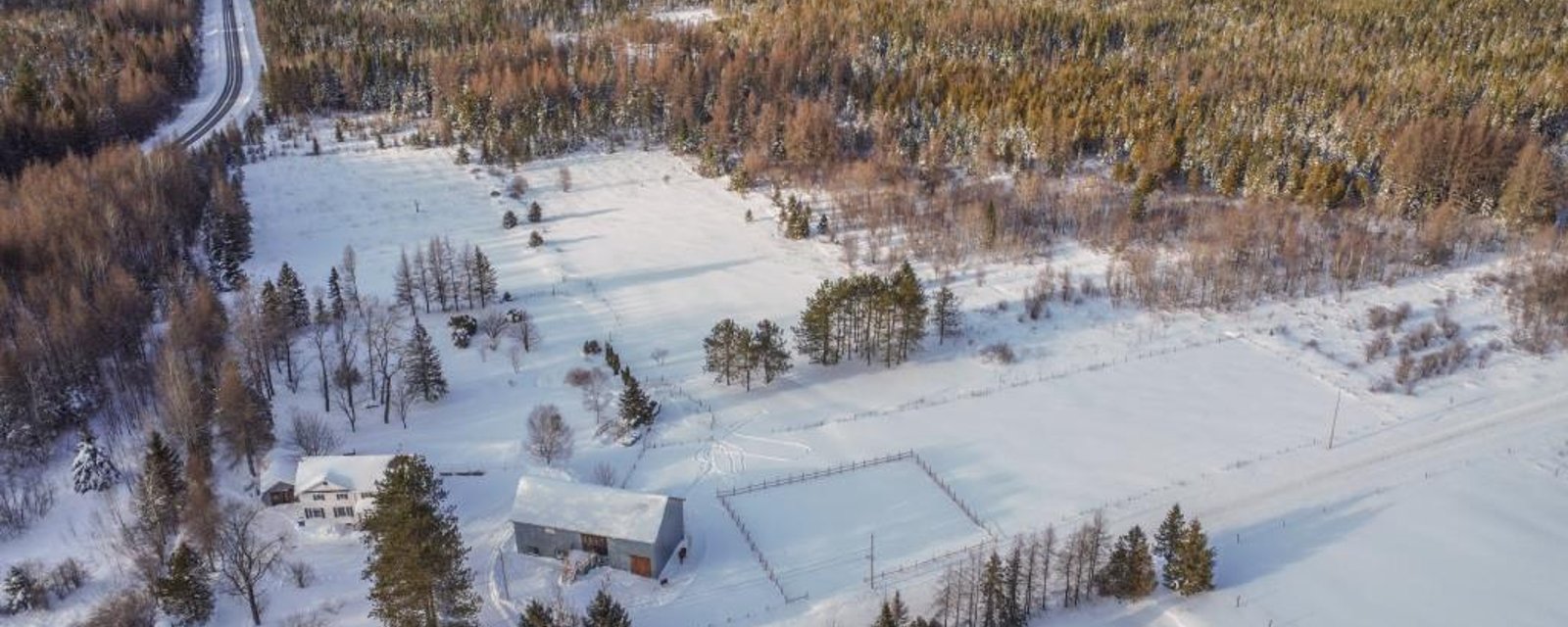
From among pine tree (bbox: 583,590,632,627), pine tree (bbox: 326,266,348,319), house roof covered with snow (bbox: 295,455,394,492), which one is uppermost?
pine tree (bbox: 326,266,348,319)

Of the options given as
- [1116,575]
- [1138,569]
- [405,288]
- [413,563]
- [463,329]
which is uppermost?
[405,288]

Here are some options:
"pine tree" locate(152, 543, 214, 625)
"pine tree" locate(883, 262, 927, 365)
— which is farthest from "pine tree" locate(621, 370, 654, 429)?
"pine tree" locate(152, 543, 214, 625)

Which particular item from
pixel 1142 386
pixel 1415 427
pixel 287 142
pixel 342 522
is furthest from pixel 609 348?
pixel 287 142

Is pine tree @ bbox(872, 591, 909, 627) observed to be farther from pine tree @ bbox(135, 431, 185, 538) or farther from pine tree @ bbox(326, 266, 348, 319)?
pine tree @ bbox(326, 266, 348, 319)

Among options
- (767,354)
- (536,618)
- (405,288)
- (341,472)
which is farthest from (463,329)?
(536,618)

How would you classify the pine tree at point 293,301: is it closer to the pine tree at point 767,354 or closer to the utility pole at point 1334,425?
the pine tree at point 767,354

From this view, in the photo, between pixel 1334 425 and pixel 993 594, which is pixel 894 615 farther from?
pixel 1334 425
